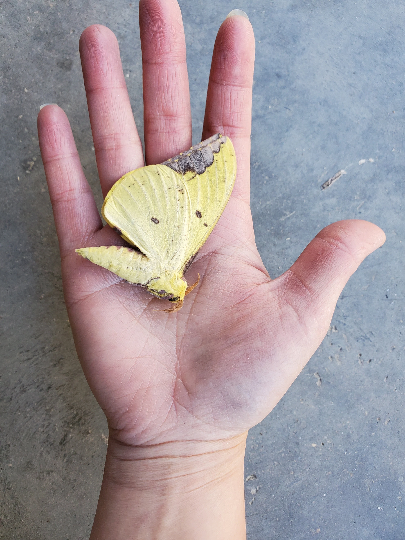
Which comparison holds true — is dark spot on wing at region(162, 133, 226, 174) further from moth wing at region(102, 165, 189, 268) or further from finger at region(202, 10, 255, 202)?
finger at region(202, 10, 255, 202)

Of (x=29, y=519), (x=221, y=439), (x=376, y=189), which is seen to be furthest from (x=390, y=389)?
(x=29, y=519)

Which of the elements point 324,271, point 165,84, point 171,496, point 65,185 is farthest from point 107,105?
point 171,496

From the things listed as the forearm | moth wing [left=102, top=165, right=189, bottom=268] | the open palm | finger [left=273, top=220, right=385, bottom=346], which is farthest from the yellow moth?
the forearm

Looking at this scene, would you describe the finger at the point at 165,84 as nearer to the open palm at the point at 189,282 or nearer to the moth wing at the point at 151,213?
the open palm at the point at 189,282

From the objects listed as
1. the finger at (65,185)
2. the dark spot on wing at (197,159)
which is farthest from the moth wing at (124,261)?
the dark spot on wing at (197,159)

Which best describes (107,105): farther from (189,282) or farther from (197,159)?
(189,282)

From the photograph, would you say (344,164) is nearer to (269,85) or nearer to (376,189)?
(376,189)

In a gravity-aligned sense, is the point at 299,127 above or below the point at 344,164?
above
